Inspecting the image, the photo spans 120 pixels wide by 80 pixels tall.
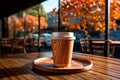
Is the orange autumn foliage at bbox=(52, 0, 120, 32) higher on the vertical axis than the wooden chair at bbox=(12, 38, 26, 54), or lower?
higher

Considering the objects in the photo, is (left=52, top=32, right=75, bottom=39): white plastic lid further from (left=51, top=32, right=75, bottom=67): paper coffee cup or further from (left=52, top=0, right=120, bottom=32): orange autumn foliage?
(left=52, top=0, right=120, bottom=32): orange autumn foliage

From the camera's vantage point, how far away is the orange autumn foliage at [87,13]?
792cm

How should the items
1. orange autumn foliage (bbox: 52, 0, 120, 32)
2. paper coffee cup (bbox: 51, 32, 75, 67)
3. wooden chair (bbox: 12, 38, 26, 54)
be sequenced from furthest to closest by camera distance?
orange autumn foliage (bbox: 52, 0, 120, 32) < wooden chair (bbox: 12, 38, 26, 54) < paper coffee cup (bbox: 51, 32, 75, 67)

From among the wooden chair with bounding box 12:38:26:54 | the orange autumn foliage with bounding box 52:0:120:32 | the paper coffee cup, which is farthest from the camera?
the orange autumn foliage with bounding box 52:0:120:32

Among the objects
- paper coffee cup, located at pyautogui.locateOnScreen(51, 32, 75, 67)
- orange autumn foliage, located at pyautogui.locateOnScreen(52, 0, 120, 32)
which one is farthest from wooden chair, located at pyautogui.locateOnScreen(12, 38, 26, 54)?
paper coffee cup, located at pyautogui.locateOnScreen(51, 32, 75, 67)

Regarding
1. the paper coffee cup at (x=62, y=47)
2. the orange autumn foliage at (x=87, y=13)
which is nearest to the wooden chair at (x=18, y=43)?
the orange autumn foliage at (x=87, y=13)

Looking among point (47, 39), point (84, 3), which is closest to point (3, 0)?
point (84, 3)

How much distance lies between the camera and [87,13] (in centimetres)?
862

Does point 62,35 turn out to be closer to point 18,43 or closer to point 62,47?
point 62,47

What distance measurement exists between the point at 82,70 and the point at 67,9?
7713 mm

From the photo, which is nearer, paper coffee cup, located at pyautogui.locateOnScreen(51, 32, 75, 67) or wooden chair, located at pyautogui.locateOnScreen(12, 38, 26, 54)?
paper coffee cup, located at pyautogui.locateOnScreen(51, 32, 75, 67)

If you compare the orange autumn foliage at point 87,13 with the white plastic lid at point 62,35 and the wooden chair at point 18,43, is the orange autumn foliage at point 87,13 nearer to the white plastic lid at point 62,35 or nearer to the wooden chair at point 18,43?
the wooden chair at point 18,43

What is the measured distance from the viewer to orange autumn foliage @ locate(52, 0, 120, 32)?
312 inches

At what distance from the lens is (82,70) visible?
50.9 inches
